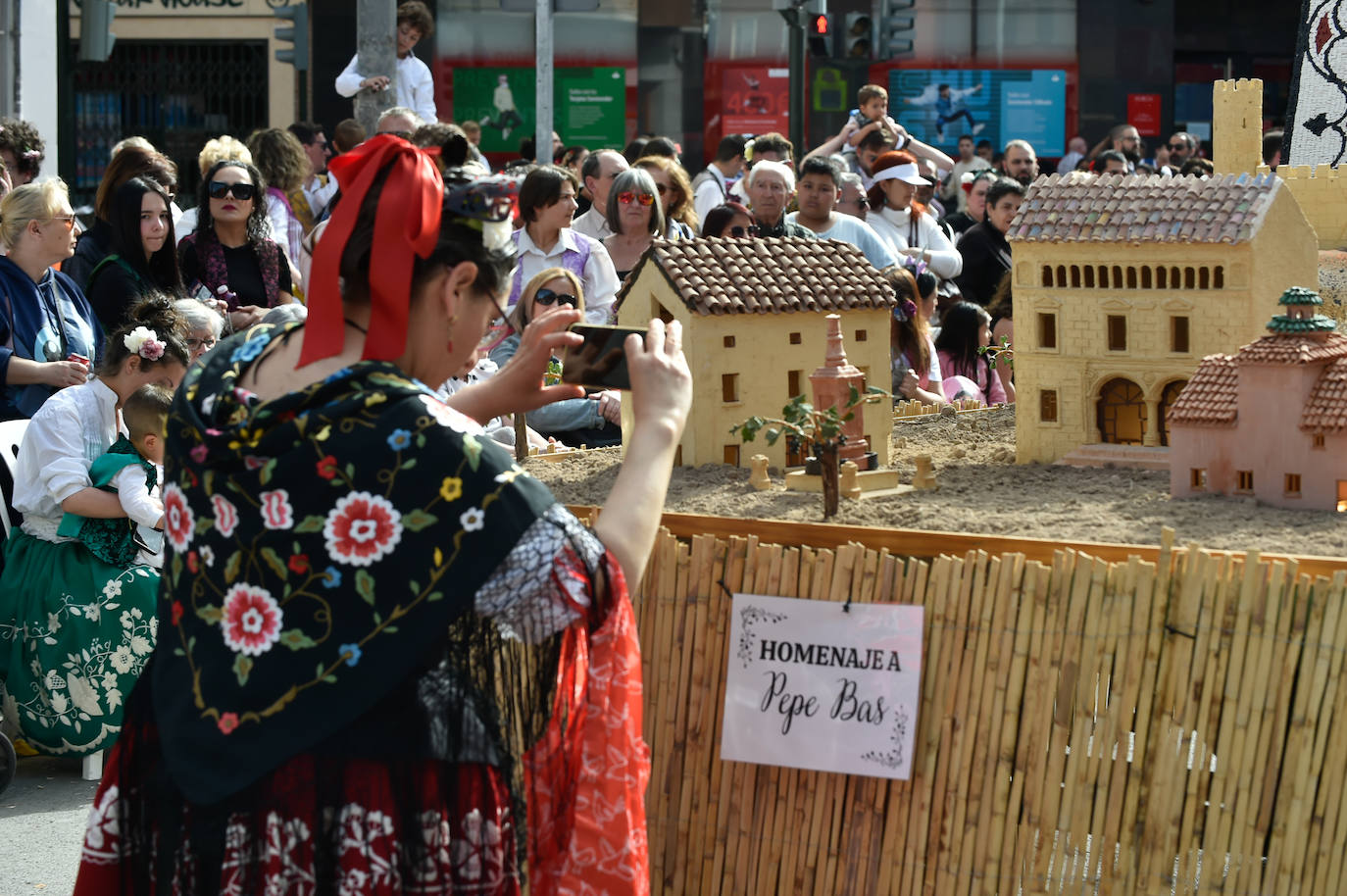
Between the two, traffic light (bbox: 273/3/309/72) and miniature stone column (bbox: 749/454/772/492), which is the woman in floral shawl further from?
traffic light (bbox: 273/3/309/72)

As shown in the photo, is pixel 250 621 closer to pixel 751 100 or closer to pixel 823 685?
pixel 823 685

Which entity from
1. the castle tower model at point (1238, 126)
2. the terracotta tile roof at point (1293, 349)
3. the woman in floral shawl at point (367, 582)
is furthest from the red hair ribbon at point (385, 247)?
the castle tower model at point (1238, 126)

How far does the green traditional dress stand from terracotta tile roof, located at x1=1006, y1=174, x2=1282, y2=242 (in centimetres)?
336

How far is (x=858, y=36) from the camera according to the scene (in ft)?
47.7

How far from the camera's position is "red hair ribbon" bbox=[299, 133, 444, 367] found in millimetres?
2588

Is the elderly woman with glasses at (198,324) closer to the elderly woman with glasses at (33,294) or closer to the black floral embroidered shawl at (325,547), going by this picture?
the elderly woman with glasses at (33,294)

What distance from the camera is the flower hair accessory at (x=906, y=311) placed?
22.6ft

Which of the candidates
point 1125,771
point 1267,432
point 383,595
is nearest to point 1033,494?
point 1267,432

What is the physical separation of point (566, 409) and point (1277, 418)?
9.58 ft

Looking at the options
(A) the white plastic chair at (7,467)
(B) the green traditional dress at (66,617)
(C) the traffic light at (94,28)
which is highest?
(C) the traffic light at (94,28)

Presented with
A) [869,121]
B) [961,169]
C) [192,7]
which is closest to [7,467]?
[869,121]

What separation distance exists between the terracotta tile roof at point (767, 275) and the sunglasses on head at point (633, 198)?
2.70m

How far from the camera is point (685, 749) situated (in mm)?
4141

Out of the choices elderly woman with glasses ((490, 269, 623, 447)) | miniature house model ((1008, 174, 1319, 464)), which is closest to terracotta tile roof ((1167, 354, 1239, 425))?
miniature house model ((1008, 174, 1319, 464))
